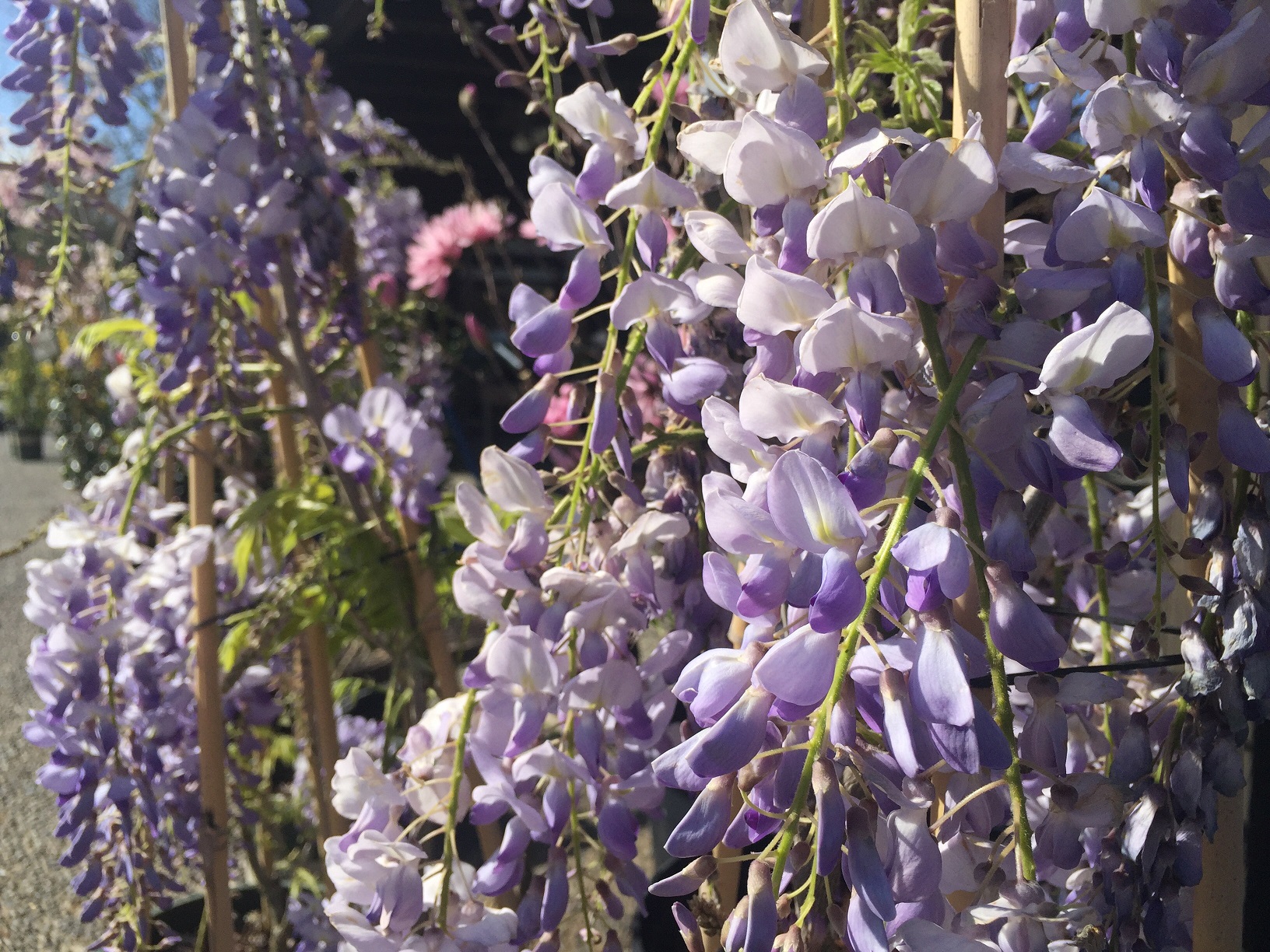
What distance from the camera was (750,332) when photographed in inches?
18.4

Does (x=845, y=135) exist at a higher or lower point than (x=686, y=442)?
higher

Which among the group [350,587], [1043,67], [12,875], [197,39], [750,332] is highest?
[197,39]

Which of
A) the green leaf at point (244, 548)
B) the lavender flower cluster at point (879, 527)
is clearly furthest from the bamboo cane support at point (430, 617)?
the lavender flower cluster at point (879, 527)

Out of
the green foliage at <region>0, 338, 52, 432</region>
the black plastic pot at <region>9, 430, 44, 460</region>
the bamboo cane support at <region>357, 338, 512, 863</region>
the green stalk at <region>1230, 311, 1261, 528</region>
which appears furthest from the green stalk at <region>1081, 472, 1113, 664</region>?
the black plastic pot at <region>9, 430, 44, 460</region>

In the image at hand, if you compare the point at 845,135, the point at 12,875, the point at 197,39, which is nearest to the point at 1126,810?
the point at 845,135

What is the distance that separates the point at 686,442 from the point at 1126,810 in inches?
14.8

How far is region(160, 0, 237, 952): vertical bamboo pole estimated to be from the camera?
1.15 meters

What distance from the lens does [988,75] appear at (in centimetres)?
50

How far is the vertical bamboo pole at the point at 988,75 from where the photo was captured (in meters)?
0.49

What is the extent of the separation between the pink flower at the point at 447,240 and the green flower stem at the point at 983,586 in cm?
178

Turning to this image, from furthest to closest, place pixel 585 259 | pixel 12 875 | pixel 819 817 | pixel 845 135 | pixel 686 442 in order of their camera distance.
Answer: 1. pixel 12 875
2. pixel 686 442
3. pixel 585 259
4. pixel 845 135
5. pixel 819 817

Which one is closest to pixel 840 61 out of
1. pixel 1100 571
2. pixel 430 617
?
pixel 1100 571

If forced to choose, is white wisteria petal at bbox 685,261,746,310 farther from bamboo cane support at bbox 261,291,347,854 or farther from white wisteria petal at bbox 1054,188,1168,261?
bamboo cane support at bbox 261,291,347,854

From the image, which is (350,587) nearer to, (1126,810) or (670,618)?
(670,618)
